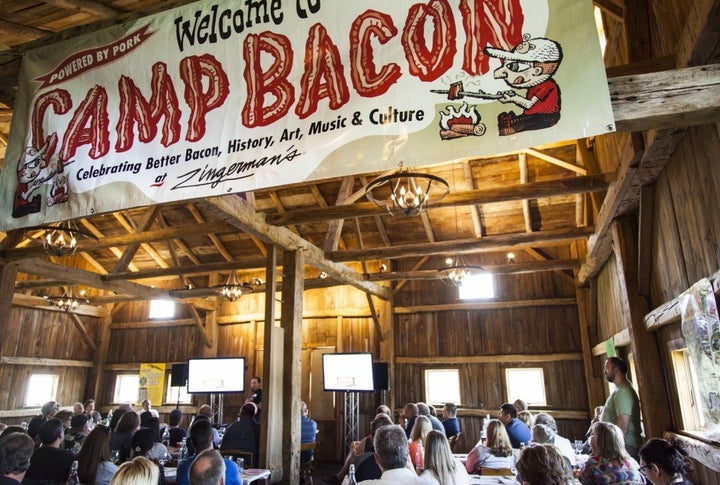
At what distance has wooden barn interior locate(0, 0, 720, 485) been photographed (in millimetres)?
3699

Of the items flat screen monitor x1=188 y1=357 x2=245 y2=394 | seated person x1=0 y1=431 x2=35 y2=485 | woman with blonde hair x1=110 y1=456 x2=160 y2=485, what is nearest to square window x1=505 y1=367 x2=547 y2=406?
flat screen monitor x1=188 y1=357 x2=245 y2=394

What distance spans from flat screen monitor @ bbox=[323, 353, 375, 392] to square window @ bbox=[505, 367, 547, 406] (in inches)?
128

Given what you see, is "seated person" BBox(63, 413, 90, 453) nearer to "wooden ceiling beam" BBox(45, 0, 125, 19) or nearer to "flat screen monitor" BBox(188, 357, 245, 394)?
"flat screen monitor" BBox(188, 357, 245, 394)

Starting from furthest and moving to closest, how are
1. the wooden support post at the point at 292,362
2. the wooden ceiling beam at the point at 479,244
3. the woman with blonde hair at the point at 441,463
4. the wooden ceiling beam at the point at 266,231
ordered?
the wooden ceiling beam at the point at 479,244 → the wooden support post at the point at 292,362 → the wooden ceiling beam at the point at 266,231 → the woman with blonde hair at the point at 441,463

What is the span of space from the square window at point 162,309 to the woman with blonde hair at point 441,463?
1162 cm

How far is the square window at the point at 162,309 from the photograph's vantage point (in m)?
13.8

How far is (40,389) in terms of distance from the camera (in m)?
12.8

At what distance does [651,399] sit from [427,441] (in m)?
2.75

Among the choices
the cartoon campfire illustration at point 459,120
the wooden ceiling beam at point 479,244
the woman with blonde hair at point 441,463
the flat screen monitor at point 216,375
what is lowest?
the woman with blonde hair at point 441,463

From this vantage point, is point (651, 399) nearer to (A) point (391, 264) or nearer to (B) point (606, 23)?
(B) point (606, 23)

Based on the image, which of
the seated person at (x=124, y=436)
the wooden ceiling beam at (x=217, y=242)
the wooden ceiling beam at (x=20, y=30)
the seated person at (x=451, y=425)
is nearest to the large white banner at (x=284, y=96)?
the wooden ceiling beam at (x=20, y=30)

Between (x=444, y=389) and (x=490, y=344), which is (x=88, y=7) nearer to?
(x=490, y=344)

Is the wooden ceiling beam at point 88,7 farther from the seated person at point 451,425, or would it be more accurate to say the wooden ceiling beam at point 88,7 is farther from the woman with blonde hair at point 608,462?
the seated person at point 451,425

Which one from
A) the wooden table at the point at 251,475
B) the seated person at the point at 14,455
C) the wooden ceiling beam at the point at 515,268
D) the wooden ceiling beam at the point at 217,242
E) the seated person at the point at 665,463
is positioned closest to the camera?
the seated person at the point at 665,463
